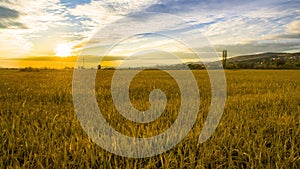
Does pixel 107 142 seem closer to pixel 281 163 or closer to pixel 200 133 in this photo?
pixel 200 133

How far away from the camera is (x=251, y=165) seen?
2.34 meters

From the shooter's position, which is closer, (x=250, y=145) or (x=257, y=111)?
(x=250, y=145)

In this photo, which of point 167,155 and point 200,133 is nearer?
point 167,155

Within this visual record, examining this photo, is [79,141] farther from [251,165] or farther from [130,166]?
[251,165]

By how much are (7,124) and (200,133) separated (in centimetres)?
268

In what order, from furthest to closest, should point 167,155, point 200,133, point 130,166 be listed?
1. point 200,133
2. point 167,155
3. point 130,166

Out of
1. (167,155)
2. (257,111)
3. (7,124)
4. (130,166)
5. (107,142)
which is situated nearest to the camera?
(130,166)

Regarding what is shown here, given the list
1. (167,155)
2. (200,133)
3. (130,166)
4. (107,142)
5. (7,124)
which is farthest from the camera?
(7,124)

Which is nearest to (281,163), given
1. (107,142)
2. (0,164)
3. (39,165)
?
(107,142)

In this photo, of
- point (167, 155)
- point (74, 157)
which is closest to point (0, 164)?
point (74, 157)

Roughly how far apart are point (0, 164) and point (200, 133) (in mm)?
2147

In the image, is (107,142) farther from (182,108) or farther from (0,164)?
(182,108)

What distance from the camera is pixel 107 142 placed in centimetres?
273

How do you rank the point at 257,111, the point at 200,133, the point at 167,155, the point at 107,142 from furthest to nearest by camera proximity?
1. the point at 257,111
2. the point at 200,133
3. the point at 107,142
4. the point at 167,155
